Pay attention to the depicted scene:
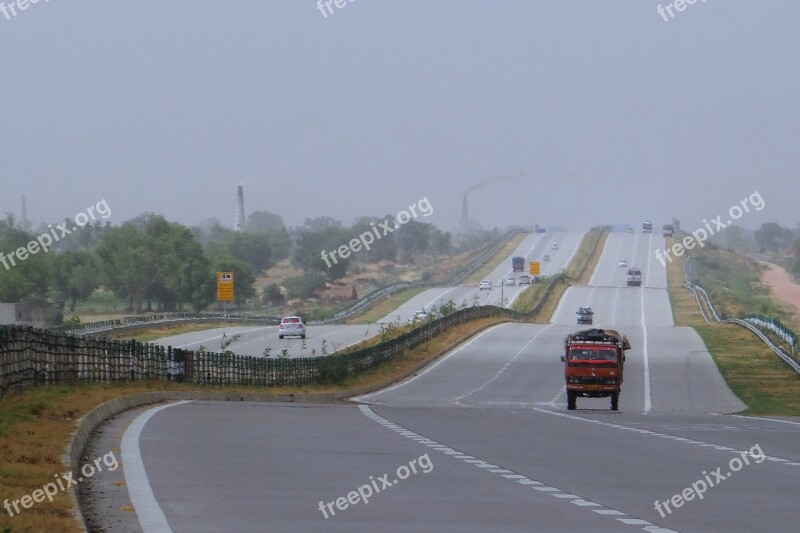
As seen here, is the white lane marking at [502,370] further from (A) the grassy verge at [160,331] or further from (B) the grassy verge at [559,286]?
(B) the grassy verge at [559,286]

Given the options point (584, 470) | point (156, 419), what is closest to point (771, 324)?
point (156, 419)

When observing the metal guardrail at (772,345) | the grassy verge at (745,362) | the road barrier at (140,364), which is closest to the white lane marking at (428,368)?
the road barrier at (140,364)

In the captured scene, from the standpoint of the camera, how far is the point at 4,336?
26000 mm

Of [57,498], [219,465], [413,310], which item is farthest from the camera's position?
[413,310]

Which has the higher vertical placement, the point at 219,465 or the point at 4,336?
the point at 4,336

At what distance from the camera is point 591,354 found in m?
47.3

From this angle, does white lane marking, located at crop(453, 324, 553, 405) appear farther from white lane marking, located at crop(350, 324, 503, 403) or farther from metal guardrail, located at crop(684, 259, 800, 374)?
metal guardrail, located at crop(684, 259, 800, 374)

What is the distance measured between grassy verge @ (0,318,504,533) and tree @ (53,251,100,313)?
65118 mm

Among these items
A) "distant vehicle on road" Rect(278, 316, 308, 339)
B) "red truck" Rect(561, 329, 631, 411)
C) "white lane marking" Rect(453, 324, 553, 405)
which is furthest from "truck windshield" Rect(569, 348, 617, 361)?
"distant vehicle on road" Rect(278, 316, 308, 339)

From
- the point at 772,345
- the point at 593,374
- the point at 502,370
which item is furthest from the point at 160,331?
the point at 593,374

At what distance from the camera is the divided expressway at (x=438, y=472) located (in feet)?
40.1

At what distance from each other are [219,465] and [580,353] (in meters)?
31.1

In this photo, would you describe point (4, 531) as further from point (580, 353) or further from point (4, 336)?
point (580, 353)

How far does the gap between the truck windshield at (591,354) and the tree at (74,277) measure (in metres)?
64.5
